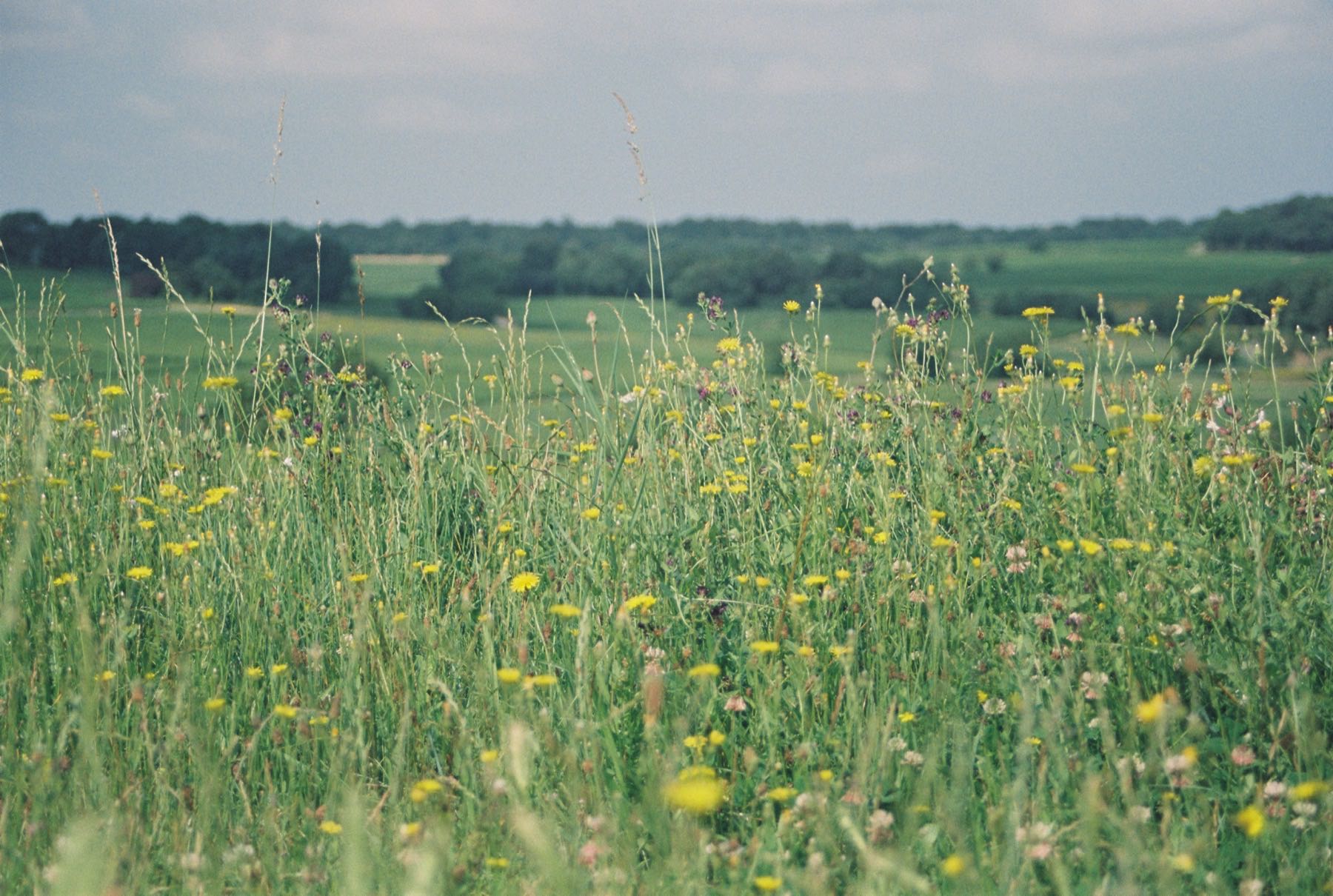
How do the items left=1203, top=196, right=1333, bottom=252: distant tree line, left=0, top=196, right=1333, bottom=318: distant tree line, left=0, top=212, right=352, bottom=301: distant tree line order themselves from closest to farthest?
left=0, top=212, right=352, bottom=301: distant tree line → left=0, top=196, right=1333, bottom=318: distant tree line → left=1203, top=196, right=1333, bottom=252: distant tree line

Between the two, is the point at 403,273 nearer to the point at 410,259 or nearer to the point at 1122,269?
the point at 410,259

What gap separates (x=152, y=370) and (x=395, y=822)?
3641mm

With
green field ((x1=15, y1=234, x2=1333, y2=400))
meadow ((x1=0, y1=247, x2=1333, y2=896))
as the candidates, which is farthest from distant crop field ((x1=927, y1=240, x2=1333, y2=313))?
meadow ((x1=0, y1=247, x2=1333, y2=896))

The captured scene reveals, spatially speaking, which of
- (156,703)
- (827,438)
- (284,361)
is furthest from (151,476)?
(827,438)

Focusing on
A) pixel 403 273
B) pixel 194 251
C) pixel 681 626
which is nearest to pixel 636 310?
pixel 194 251

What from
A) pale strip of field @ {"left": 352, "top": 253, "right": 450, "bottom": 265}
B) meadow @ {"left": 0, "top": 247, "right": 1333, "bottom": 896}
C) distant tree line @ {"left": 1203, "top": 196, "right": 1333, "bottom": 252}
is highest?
distant tree line @ {"left": 1203, "top": 196, "right": 1333, "bottom": 252}

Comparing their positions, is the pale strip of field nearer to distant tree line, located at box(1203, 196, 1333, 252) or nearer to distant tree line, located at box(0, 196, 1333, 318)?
distant tree line, located at box(0, 196, 1333, 318)

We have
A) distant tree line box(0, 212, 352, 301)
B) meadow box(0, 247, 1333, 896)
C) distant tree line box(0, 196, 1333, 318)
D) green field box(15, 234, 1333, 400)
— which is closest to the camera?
meadow box(0, 247, 1333, 896)

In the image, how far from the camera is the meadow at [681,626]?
1.85 meters

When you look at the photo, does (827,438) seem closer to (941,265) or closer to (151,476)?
(151,476)

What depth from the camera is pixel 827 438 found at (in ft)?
11.4

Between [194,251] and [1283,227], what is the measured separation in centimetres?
4552

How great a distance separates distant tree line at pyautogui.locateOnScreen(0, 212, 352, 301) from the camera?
779 centimetres

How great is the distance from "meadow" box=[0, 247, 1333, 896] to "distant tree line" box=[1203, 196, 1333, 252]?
159 ft
